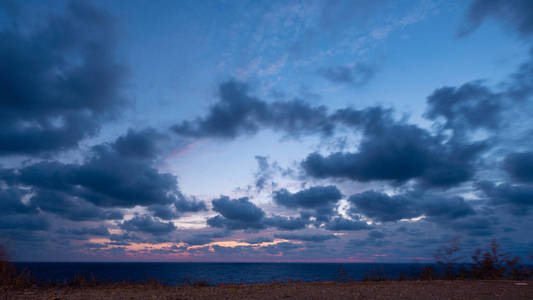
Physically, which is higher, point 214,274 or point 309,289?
point 309,289

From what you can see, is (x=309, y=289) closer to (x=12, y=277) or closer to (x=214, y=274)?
(x=12, y=277)

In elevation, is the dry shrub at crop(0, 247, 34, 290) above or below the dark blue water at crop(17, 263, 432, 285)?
above

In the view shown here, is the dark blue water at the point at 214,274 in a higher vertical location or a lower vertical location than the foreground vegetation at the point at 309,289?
lower

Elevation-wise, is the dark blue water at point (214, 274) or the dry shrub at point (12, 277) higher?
the dry shrub at point (12, 277)

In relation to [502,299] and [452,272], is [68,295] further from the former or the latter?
[452,272]

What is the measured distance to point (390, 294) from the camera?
34.4 ft

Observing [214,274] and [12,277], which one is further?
[214,274]

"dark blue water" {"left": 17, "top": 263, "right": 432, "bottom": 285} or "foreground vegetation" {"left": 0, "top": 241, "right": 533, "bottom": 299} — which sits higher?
"foreground vegetation" {"left": 0, "top": 241, "right": 533, "bottom": 299}

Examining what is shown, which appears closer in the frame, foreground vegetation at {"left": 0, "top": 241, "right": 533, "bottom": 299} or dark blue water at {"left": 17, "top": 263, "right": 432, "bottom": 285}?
foreground vegetation at {"left": 0, "top": 241, "right": 533, "bottom": 299}

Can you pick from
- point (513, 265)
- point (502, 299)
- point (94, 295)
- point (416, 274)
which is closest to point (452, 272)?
point (416, 274)

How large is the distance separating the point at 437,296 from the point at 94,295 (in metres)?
10.9

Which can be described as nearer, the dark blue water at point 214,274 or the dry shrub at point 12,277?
the dry shrub at point 12,277

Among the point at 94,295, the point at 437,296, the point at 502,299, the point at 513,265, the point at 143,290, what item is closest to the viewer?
the point at 502,299

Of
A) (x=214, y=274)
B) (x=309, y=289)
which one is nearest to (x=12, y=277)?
(x=309, y=289)
